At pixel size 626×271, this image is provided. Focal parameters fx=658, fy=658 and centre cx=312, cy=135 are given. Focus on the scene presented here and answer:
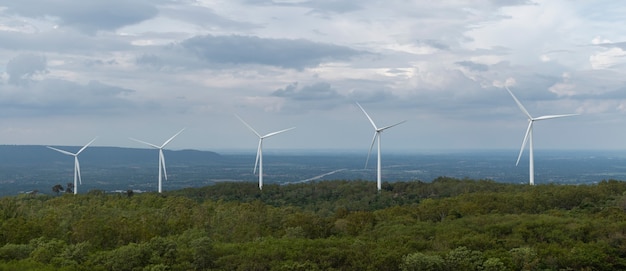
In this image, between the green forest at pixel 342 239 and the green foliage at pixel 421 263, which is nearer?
the green foliage at pixel 421 263

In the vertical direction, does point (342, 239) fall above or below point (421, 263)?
above

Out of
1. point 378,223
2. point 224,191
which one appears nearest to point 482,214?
point 378,223

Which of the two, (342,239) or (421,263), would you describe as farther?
(342,239)

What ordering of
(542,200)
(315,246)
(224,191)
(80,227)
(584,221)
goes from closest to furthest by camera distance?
(315,246) → (80,227) → (584,221) → (542,200) → (224,191)

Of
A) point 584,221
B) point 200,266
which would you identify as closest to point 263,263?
point 200,266

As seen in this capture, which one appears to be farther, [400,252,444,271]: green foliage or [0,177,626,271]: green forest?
[0,177,626,271]: green forest

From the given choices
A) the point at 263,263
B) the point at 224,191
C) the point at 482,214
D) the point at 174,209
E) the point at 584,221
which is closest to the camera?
the point at 263,263

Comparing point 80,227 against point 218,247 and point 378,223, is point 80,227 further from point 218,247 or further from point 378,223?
point 378,223

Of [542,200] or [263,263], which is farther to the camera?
[542,200]
